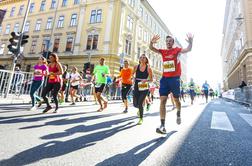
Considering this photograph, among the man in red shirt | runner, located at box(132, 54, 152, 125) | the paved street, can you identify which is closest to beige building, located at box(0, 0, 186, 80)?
runner, located at box(132, 54, 152, 125)

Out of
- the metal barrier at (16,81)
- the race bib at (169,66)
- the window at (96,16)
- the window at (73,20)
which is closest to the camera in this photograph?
the race bib at (169,66)

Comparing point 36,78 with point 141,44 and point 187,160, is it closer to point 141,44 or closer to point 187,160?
point 187,160

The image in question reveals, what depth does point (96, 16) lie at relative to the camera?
1023 inches

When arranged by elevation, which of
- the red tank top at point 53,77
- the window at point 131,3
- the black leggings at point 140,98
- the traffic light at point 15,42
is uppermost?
the window at point 131,3

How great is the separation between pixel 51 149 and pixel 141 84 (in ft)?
9.06

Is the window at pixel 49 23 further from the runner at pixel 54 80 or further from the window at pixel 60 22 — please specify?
the runner at pixel 54 80

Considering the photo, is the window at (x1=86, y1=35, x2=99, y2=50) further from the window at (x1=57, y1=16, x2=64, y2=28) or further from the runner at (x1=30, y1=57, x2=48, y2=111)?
the runner at (x1=30, y1=57, x2=48, y2=111)

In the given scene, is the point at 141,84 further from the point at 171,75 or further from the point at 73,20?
the point at 73,20

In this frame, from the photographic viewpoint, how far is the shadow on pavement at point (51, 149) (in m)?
2.05

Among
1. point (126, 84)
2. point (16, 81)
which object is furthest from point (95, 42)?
point (126, 84)

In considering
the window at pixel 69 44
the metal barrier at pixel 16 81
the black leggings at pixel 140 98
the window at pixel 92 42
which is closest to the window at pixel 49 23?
the window at pixel 69 44

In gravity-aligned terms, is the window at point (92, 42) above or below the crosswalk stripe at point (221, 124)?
above

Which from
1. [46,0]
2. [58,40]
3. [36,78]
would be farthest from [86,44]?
[36,78]

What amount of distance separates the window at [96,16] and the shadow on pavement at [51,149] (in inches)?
971
